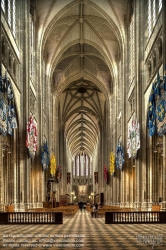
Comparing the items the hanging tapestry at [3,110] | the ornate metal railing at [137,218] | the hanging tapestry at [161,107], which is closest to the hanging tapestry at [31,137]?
the ornate metal railing at [137,218]

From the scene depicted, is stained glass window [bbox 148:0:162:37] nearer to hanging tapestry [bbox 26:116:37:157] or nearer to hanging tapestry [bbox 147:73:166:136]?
hanging tapestry [bbox 147:73:166:136]

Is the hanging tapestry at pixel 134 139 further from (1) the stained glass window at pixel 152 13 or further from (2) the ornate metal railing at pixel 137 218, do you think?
(2) the ornate metal railing at pixel 137 218

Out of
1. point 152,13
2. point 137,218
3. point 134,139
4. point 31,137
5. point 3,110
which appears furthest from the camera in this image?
point 134,139

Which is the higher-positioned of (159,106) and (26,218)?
(159,106)

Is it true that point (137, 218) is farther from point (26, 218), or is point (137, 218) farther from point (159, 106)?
point (159, 106)

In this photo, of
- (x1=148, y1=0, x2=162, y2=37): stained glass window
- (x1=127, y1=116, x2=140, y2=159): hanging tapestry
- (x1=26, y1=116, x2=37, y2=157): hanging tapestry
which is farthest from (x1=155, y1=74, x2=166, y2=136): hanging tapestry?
(x1=26, y1=116, x2=37, y2=157): hanging tapestry

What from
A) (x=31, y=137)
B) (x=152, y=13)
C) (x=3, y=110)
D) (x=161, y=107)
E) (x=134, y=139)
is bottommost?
(x=134, y=139)

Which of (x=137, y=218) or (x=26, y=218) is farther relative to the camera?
(x=137, y=218)

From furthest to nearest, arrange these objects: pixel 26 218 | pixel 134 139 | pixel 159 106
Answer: pixel 134 139 → pixel 26 218 → pixel 159 106

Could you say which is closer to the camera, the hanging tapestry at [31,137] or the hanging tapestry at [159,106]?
the hanging tapestry at [159,106]

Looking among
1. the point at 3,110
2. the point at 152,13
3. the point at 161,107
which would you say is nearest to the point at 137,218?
the point at 161,107

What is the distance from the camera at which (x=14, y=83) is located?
2861 centimetres

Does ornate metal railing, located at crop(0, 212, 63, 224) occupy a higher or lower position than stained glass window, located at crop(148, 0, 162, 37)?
lower

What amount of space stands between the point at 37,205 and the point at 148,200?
13110mm
